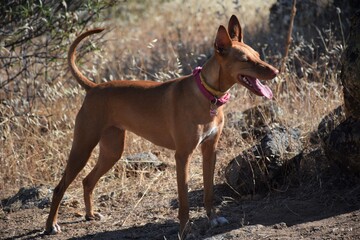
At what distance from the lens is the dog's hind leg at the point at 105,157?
5.94 m

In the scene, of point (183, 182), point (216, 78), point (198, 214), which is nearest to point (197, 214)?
point (198, 214)

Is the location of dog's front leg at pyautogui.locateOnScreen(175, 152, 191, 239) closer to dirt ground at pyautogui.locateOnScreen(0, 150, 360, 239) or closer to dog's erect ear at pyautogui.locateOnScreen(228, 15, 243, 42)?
dirt ground at pyautogui.locateOnScreen(0, 150, 360, 239)

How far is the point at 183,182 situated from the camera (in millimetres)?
5270

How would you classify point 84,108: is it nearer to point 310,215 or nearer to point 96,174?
point 96,174

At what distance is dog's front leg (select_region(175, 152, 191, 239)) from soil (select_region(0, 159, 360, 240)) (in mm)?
108

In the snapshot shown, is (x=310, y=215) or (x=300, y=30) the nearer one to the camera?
(x=310, y=215)

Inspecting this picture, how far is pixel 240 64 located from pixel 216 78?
0.25 metres

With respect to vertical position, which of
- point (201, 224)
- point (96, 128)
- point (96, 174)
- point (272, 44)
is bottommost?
point (201, 224)

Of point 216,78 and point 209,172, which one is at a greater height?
point 216,78

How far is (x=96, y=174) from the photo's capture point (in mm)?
6129

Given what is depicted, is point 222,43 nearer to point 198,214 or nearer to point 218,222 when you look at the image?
point 218,222

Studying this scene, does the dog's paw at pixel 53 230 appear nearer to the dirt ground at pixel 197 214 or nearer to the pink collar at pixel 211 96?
the dirt ground at pixel 197 214

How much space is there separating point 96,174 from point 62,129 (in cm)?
192

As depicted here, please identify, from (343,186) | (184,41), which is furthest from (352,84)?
(184,41)
